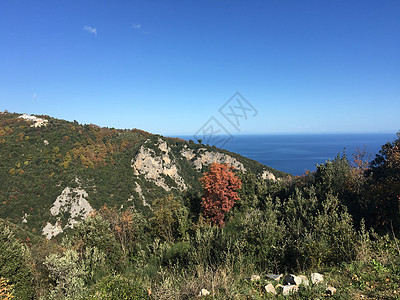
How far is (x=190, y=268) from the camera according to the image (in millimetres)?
7715

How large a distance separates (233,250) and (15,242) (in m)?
13.1

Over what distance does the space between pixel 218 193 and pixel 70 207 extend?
1648 inches

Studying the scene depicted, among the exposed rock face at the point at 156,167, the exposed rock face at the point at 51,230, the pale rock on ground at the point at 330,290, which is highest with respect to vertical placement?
the pale rock on ground at the point at 330,290

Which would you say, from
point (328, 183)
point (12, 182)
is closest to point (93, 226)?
point (328, 183)

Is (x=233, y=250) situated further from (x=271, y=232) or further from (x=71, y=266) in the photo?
(x=71, y=266)

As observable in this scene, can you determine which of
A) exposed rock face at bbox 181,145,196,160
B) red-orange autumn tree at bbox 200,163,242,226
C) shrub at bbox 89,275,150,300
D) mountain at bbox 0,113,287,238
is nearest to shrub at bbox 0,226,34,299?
shrub at bbox 89,275,150,300

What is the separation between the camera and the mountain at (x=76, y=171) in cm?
4188

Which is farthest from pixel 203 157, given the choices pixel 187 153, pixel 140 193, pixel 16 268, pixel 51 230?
pixel 16 268

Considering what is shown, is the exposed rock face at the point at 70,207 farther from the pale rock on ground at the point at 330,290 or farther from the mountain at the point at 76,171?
the pale rock on ground at the point at 330,290

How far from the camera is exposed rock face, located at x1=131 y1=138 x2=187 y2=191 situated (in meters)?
64.1

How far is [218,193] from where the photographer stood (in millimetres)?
17531

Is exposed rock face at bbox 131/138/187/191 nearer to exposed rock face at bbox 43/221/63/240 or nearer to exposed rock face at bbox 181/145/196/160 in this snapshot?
exposed rock face at bbox 181/145/196/160

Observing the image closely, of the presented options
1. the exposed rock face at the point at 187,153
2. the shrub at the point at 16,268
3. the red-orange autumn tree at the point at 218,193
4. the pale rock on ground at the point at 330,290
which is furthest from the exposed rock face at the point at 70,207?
the pale rock on ground at the point at 330,290

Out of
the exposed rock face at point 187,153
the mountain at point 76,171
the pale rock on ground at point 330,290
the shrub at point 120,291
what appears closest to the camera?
the pale rock on ground at point 330,290
